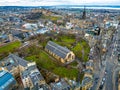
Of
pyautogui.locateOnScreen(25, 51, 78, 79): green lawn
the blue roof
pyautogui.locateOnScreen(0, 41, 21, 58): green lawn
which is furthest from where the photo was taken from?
pyautogui.locateOnScreen(0, 41, 21, 58): green lawn

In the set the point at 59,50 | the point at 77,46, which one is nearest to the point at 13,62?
the point at 59,50

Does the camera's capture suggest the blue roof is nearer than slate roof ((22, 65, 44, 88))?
Yes

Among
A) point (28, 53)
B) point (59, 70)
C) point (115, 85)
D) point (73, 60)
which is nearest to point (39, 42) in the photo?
point (28, 53)

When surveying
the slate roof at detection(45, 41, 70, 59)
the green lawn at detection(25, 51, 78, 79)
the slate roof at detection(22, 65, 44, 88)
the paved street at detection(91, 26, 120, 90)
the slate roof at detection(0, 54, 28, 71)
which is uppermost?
the slate roof at detection(45, 41, 70, 59)

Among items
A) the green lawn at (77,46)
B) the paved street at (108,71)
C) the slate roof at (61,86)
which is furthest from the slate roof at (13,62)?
the paved street at (108,71)

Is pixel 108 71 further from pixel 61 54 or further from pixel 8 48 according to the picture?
pixel 8 48

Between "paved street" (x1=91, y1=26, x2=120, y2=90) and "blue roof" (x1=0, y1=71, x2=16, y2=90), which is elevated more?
"blue roof" (x1=0, y1=71, x2=16, y2=90)

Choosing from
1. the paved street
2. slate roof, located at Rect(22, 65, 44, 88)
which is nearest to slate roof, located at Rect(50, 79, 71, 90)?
slate roof, located at Rect(22, 65, 44, 88)

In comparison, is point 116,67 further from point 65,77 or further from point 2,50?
point 2,50

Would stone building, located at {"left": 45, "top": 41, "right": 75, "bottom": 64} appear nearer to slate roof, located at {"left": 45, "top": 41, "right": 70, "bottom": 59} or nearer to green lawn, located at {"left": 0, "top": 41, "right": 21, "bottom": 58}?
slate roof, located at {"left": 45, "top": 41, "right": 70, "bottom": 59}
